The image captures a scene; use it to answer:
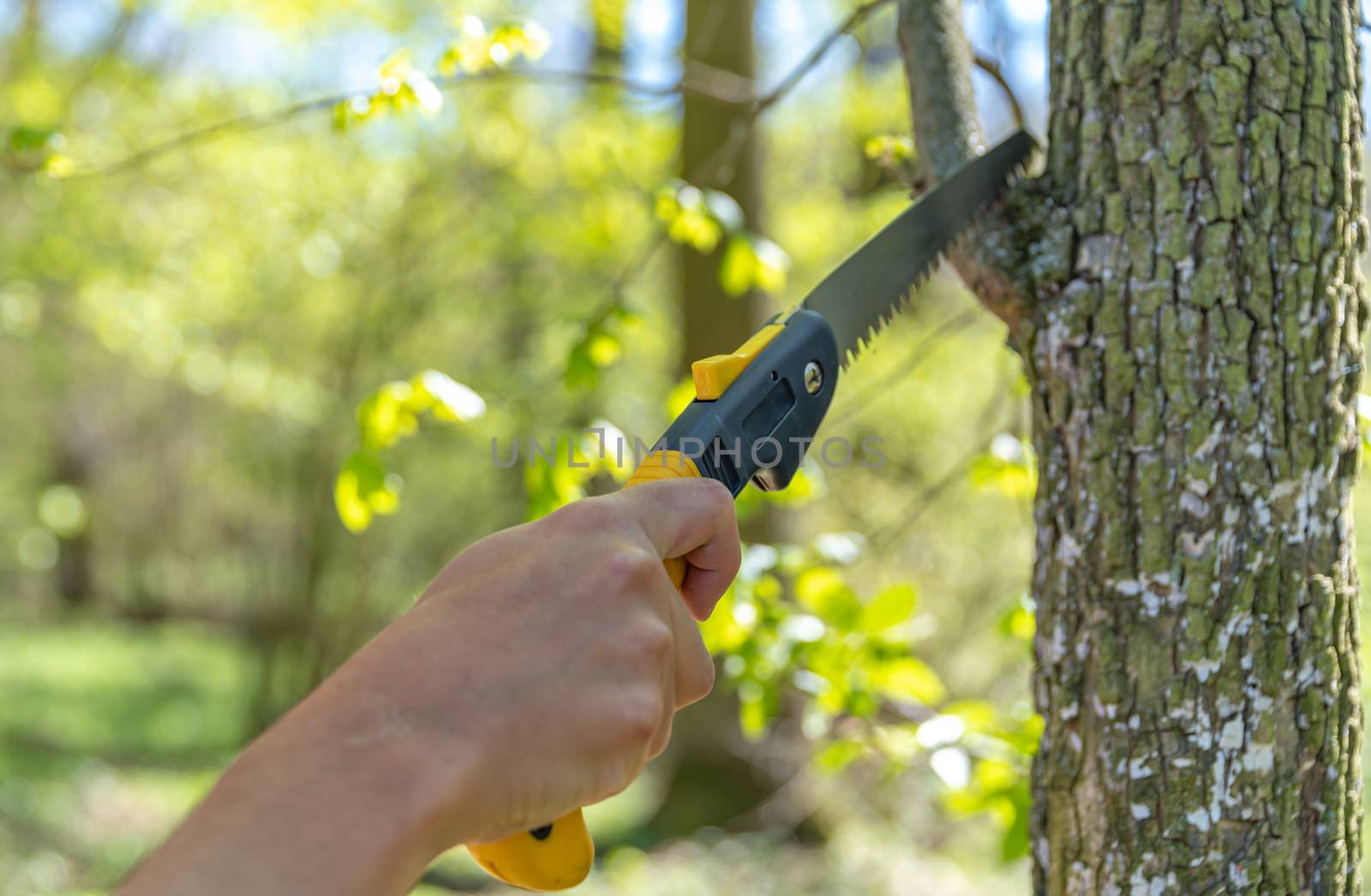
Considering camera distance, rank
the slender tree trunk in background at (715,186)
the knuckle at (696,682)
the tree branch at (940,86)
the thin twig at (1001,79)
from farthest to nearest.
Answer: the slender tree trunk in background at (715,186)
the thin twig at (1001,79)
the tree branch at (940,86)
the knuckle at (696,682)

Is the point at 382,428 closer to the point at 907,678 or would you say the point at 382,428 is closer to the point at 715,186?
the point at 907,678

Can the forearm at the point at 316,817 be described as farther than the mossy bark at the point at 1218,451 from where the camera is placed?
No

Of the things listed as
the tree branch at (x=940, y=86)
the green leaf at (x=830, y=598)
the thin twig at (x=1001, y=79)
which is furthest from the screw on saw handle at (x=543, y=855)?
the thin twig at (x=1001, y=79)

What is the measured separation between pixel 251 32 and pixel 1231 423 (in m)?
9.58

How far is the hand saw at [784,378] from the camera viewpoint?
921 mm

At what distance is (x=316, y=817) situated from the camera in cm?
72

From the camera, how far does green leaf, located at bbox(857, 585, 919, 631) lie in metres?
2.30

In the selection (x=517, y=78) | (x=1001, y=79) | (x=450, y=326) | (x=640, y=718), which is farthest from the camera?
(x=450, y=326)

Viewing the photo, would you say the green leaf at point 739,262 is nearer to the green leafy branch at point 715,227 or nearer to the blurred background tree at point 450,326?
the green leafy branch at point 715,227

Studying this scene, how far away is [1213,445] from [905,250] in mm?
578

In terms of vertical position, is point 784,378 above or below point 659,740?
above

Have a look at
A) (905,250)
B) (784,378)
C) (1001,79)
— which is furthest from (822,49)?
(784,378)

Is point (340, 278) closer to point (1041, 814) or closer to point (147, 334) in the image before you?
point (147, 334)

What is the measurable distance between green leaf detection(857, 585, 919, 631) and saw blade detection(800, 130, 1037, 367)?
2.43 feet
